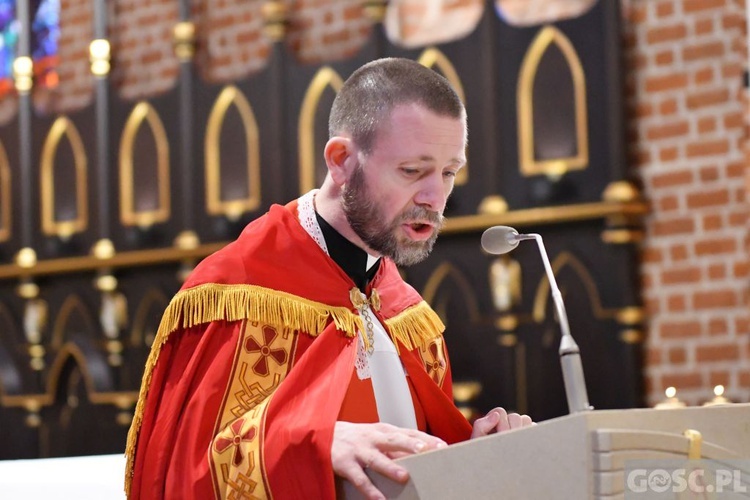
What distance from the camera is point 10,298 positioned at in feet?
22.6

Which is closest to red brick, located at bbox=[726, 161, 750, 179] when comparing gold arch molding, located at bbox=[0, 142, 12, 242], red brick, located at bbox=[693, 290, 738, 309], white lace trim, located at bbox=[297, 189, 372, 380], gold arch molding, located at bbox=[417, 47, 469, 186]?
red brick, located at bbox=[693, 290, 738, 309]

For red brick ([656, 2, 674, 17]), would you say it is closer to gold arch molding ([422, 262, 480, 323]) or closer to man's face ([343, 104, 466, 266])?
gold arch molding ([422, 262, 480, 323])

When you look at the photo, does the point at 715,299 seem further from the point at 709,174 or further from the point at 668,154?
the point at 668,154

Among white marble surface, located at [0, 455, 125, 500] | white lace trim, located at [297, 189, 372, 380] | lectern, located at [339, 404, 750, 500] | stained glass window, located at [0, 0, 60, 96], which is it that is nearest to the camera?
lectern, located at [339, 404, 750, 500]

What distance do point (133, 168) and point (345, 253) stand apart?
4148 mm

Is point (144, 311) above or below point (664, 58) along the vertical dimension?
below

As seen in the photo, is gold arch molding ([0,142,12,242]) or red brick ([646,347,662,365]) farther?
gold arch molding ([0,142,12,242])

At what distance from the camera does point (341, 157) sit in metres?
2.55

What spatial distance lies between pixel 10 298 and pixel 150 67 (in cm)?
148

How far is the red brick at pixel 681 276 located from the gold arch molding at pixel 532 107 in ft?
1.85

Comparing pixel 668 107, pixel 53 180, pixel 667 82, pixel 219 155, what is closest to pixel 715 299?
pixel 668 107

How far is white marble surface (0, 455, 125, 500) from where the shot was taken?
3.03m

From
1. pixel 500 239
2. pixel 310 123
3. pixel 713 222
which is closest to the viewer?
pixel 500 239

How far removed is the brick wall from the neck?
2.79 m
